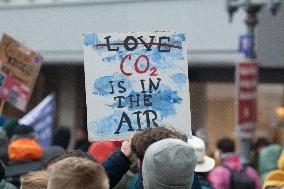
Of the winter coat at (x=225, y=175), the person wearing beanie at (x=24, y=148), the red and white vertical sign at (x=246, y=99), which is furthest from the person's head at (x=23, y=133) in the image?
the red and white vertical sign at (x=246, y=99)

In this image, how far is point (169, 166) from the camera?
3656 millimetres

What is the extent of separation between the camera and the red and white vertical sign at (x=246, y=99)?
512 inches

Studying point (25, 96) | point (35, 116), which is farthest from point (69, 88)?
point (25, 96)

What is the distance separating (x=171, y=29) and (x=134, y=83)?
1264cm

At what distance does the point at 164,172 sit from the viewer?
12.0 ft

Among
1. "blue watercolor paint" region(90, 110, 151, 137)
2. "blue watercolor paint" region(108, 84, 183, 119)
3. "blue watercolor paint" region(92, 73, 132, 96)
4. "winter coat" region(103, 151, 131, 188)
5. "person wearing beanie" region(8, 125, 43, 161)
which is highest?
"blue watercolor paint" region(92, 73, 132, 96)

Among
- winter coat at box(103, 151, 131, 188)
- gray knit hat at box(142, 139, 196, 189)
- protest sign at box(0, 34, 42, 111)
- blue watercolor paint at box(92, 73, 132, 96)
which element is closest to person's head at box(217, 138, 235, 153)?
protest sign at box(0, 34, 42, 111)

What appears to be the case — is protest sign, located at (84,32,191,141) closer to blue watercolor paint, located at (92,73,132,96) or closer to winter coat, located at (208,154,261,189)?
blue watercolor paint, located at (92,73,132,96)

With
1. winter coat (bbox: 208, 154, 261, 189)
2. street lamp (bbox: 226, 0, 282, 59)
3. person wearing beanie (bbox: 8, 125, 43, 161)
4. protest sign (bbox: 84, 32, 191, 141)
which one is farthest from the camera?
street lamp (bbox: 226, 0, 282, 59)

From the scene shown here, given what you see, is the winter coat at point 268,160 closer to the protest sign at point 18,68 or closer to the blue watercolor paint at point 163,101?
the protest sign at point 18,68

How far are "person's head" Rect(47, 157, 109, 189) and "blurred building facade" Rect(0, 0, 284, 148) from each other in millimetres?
12629

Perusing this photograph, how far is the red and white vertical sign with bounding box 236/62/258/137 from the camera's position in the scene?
1301 centimetres

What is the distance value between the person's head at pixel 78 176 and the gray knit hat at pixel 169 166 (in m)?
0.25

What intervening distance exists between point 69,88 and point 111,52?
18252mm
